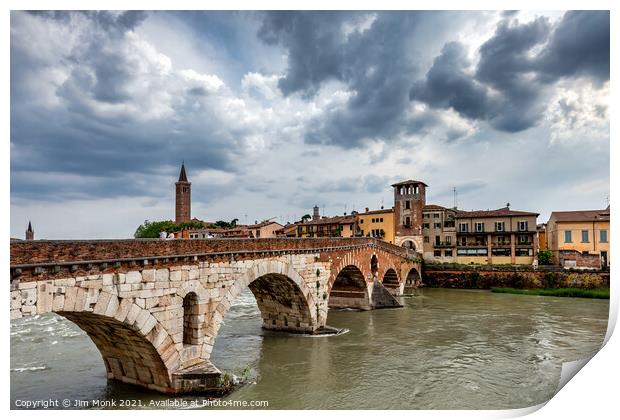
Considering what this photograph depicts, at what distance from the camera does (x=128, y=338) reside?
31.1 ft

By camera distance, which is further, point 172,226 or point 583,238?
point 172,226

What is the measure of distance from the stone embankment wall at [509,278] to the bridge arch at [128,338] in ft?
93.1

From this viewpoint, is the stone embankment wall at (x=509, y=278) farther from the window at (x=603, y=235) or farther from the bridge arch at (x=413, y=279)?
the window at (x=603, y=235)

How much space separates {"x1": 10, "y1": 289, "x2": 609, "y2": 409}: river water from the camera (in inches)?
409

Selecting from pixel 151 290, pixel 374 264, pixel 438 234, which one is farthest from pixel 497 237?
pixel 151 290

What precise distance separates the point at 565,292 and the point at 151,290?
1102 inches

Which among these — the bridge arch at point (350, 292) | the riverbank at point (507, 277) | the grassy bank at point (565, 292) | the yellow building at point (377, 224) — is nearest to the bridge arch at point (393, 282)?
the bridge arch at point (350, 292)

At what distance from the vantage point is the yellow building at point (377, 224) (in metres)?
41.3

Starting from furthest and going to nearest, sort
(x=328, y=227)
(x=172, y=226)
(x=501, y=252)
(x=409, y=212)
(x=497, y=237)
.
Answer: (x=172, y=226), (x=328, y=227), (x=409, y=212), (x=497, y=237), (x=501, y=252)

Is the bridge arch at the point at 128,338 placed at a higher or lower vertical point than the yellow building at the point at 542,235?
lower

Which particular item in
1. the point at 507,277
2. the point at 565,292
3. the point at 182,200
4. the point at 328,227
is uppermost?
the point at 182,200

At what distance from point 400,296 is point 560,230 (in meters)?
12.7

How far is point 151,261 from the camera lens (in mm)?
9094

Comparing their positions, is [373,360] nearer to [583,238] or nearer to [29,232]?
[29,232]
